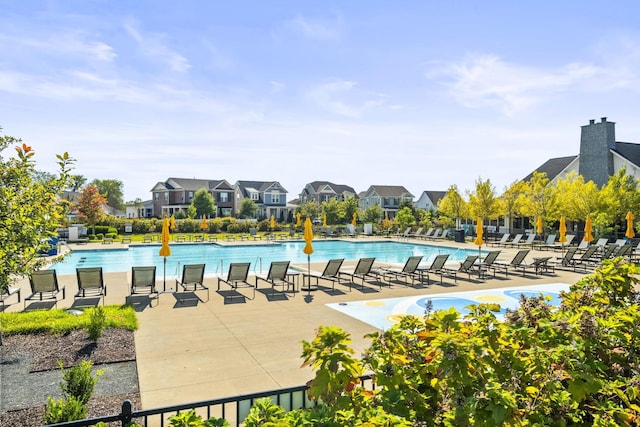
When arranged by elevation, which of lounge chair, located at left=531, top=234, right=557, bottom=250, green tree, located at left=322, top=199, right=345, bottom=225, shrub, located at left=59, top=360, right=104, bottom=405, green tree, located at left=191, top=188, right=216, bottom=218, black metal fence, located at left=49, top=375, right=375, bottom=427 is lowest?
lounge chair, located at left=531, top=234, right=557, bottom=250

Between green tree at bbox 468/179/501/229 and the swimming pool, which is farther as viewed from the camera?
green tree at bbox 468/179/501/229

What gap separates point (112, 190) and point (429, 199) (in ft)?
244

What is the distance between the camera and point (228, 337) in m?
8.68

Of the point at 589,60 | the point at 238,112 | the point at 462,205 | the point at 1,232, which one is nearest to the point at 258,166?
the point at 462,205

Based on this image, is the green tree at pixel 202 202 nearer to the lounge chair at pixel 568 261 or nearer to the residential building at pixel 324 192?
the residential building at pixel 324 192

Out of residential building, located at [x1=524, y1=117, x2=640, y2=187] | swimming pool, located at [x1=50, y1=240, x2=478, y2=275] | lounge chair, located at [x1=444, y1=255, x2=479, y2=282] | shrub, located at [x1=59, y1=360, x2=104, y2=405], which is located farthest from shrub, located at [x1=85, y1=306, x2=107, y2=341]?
residential building, located at [x1=524, y1=117, x2=640, y2=187]

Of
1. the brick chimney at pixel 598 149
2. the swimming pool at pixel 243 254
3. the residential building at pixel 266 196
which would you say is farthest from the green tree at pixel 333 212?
the brick chimney at pixel 598 149

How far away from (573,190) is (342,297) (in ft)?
99.5

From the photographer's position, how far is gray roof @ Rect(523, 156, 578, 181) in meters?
47.3

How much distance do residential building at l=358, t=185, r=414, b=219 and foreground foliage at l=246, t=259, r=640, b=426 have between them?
71.6 metres

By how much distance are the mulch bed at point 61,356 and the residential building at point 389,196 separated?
67.9 meters

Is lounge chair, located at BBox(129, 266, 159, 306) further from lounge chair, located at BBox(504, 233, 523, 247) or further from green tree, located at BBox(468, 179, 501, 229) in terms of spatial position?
green tree, located at BBox(468, 179, 501, 229)

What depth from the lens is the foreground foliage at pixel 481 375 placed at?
101 inches

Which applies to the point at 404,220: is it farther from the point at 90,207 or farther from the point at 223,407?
the point at 223,407
